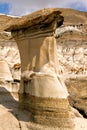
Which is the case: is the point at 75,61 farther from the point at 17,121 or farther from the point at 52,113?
the point at 52,113

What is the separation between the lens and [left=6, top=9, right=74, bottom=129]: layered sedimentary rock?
39.8 feet

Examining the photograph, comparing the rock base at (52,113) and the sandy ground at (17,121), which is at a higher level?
the rock base at (52,113)

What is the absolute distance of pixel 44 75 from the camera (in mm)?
12422

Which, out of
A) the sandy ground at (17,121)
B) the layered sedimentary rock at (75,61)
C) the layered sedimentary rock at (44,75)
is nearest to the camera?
the layered sedimentary rock at (44,75)

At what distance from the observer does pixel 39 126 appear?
39.7 feet

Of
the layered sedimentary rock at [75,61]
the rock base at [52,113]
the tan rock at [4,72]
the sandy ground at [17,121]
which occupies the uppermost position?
the rock base at [52,113]

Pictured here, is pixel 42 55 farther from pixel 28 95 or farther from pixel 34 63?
pixel 28 95

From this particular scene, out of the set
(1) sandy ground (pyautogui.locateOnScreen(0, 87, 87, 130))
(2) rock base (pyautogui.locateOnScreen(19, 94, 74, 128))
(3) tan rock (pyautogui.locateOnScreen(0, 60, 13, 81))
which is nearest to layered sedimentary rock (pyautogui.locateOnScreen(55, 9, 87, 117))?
(3) tan rock (pyautogui.locateOnScreen(0, 60, 13, 81))

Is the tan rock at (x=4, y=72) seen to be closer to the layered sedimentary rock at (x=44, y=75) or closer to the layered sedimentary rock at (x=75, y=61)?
the layered sedimentary rock at (x=75, y=61)

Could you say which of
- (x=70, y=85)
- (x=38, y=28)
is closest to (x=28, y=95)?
(x=38, y=28)

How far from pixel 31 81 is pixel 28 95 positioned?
63cm

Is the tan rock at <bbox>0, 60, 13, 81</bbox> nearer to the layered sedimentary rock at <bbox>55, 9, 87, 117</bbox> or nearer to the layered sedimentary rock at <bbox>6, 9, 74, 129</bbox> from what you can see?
the layered sedimentary rock at <bbox>55, 9, 87, 117</bbox>

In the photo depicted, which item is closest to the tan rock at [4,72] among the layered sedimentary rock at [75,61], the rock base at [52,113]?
the layered sedimentary rock at [75,61]

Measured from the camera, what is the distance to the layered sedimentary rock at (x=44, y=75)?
477 inches
